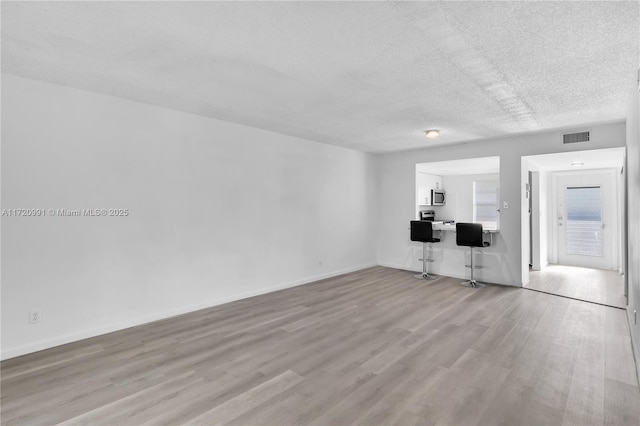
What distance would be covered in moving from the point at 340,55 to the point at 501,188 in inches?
180

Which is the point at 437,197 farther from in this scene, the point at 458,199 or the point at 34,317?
the point at 34,317

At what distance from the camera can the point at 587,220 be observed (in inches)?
306

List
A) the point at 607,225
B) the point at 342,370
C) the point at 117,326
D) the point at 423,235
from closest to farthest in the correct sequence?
1. the point at 342,370
2. the point at 117,326
3. the point at 423,235
4. the point at 607,225

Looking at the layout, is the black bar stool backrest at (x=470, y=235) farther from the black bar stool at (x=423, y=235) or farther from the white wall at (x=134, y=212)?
the white wall at (x=134, y=212)

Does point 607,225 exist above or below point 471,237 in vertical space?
above

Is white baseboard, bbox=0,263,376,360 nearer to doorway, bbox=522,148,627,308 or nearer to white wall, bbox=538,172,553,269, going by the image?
doorway, bbox=522,148,627,308

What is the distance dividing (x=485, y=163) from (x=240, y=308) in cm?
575

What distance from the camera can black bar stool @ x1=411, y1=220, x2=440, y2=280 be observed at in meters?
6.47

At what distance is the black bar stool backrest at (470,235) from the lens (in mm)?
5816

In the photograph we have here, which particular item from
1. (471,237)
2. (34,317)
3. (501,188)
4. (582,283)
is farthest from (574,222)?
(34,317)

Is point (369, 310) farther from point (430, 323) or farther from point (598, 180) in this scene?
point (598, 180)

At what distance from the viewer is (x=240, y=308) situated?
4574mm

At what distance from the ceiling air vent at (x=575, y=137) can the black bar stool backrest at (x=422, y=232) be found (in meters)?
2.54

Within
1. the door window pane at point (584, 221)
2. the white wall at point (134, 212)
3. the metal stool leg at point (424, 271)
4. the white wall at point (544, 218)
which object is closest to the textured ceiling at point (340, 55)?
the white wall at point (134, 212)
